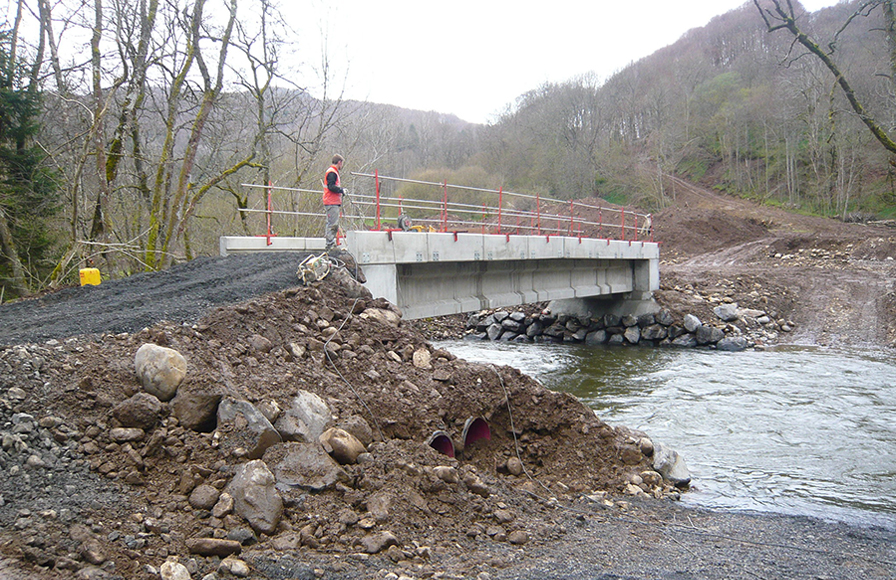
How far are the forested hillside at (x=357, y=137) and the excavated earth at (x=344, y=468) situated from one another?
4.94 metres

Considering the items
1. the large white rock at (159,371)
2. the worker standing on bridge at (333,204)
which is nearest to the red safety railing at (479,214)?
the worker standing on bridge at (333,204)

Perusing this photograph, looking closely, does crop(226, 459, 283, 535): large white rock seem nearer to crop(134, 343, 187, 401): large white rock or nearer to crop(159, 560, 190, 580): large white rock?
crop(159, 560, 190, 580): large white rock

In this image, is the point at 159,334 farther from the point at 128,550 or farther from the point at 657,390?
the point at 657,390

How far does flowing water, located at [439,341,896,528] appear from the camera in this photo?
7.04m

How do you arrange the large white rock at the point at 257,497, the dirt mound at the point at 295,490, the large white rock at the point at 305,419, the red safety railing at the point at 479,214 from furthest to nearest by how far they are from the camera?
the red safety railing at the point at 479,214 → the large white rock at the point at 305,419 → the large white rock at the point at 257,497 → the dirt mound at the point at 295,490

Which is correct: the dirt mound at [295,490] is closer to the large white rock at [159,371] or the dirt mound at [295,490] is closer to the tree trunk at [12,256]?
the large white rock at [159,371]

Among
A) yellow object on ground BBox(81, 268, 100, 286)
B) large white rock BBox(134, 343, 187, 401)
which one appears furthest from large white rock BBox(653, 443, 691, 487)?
yellow object on ground BBox(81, 268, 100, 286)

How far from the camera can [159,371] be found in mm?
4934

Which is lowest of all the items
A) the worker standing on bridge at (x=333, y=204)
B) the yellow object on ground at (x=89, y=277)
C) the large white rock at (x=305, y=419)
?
the large white rock at (x=305, y=419)

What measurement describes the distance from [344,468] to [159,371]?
1.76 metres

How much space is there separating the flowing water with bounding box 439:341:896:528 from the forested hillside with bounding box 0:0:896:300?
4.32m

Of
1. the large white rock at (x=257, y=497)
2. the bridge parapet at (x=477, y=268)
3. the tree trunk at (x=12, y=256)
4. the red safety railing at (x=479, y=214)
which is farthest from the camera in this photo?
the red safety railing at (x=479, y=214)

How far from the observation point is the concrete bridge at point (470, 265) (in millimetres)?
10391

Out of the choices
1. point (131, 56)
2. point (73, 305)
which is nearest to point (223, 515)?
point (73, 305)
